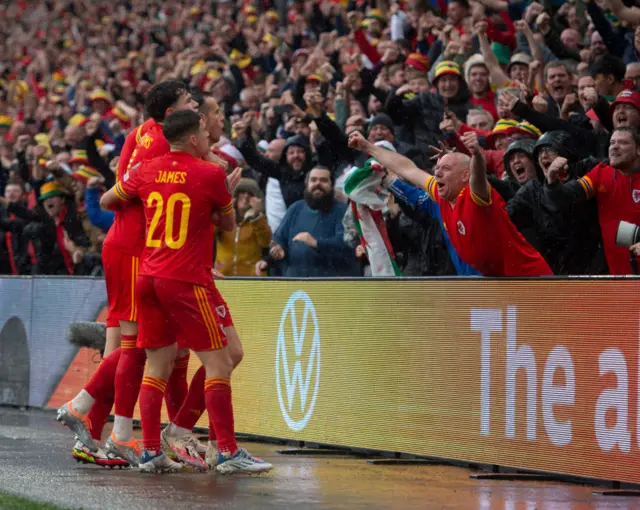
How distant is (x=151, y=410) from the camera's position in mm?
8273

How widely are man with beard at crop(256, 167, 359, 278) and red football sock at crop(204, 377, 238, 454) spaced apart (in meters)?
4.01

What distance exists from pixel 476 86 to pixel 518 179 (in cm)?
302

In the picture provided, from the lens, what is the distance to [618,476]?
7.61 meters

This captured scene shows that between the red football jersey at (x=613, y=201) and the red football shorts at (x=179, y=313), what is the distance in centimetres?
301

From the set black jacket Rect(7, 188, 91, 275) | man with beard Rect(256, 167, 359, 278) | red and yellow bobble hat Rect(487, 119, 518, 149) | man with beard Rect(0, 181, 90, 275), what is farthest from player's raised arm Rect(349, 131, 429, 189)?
black jacket Rect(7, 188, 91, 275)

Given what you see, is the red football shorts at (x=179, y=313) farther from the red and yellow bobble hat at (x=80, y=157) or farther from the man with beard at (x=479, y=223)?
the red and yellow bobble hat at (x=80, y=157)

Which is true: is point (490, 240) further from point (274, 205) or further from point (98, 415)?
point (274, 205)

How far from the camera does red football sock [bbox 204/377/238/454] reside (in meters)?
8.14

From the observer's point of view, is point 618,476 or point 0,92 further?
point 0,92

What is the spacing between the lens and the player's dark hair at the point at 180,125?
8203 mm

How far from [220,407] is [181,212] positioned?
129 cm

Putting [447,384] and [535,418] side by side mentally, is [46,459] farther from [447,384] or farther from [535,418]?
[535,418]

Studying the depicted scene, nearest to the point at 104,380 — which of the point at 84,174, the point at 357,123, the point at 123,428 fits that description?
the point at 123,428

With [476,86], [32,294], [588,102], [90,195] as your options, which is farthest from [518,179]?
[32,294]
